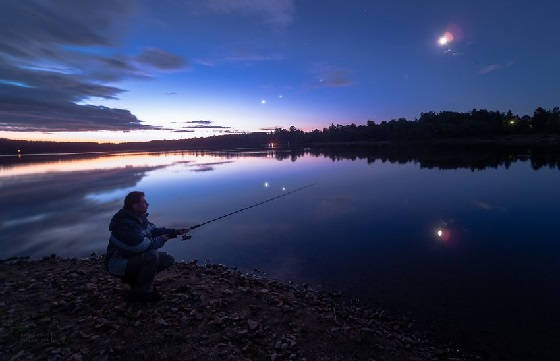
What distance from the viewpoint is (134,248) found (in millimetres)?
7371

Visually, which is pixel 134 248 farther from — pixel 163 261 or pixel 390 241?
pixel 390 241

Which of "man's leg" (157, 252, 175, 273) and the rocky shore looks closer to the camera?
the rocky shore

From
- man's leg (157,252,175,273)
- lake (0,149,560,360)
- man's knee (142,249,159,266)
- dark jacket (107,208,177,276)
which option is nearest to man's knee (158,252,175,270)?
man's leg (157,252,175,273)

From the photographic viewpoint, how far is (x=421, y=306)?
934cm

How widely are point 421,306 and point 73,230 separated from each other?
18983 mm

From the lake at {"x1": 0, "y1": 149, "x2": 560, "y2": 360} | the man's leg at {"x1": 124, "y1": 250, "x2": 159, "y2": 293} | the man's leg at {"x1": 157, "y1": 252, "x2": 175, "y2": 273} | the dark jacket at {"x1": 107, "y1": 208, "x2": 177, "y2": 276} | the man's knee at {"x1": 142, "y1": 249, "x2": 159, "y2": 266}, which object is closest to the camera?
the dark jacket at {"x1": 107, "y1": 208, "x2": 177, "y2": 276}

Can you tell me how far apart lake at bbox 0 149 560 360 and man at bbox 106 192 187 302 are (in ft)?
16.4

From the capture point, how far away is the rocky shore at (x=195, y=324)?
20.8 feet

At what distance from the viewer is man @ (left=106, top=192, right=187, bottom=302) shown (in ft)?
23.8

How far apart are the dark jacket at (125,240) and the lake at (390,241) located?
564cm

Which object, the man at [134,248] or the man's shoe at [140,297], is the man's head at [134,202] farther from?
the man's shoe at [140,297]

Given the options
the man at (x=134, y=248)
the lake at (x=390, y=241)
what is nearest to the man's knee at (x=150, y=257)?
the man at (x=134, y=248)

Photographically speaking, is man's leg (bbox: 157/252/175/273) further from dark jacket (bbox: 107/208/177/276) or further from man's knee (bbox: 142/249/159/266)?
dark jacket (bbox: 107/208/177/276)

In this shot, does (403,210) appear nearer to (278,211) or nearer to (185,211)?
(278,211)
